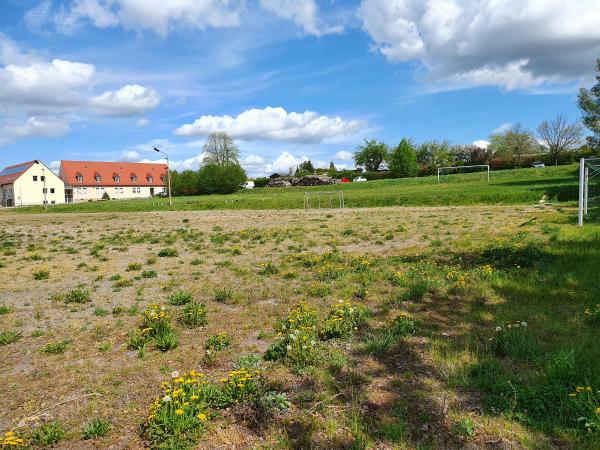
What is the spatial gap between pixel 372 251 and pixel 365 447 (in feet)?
31.6

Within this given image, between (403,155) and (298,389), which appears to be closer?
(298,389)

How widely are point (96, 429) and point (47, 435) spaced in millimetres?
390

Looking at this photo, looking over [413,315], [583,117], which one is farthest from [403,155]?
[413,315]

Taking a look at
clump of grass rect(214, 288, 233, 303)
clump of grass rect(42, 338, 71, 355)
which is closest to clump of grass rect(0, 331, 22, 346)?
clump of grass rect(42, 338, 71, 355)

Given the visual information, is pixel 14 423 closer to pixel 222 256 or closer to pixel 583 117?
pixel 222 256

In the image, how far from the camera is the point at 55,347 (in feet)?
18.5

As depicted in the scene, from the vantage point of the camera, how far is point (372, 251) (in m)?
12.8

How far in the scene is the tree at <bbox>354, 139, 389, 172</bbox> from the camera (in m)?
126

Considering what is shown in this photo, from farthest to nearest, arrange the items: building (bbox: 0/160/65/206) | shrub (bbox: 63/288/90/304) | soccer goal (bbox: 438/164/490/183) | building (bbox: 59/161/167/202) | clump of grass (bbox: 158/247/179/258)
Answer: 1. building (bbox: 59/161/167/202)
2. building (bbox: 0/160/65/206)
3. soccer goal (bbox: 438/164/490/183)
4. clump of grass (bbox: 158/247/179/258)
5. shrub (bbox: 63/288/90/304)

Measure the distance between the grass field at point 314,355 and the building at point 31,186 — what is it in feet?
319

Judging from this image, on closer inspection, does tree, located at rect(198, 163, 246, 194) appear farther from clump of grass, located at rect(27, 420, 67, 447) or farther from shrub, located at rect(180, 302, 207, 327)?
clump of grass, located at rect(27, 420, 67, 447)

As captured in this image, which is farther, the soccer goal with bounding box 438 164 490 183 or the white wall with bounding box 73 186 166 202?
the white wall with bounding box 73 186 166 202

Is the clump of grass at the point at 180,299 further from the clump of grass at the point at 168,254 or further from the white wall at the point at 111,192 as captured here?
the white wall at the point at 111,192

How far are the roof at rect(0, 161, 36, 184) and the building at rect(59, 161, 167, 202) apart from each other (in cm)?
945
